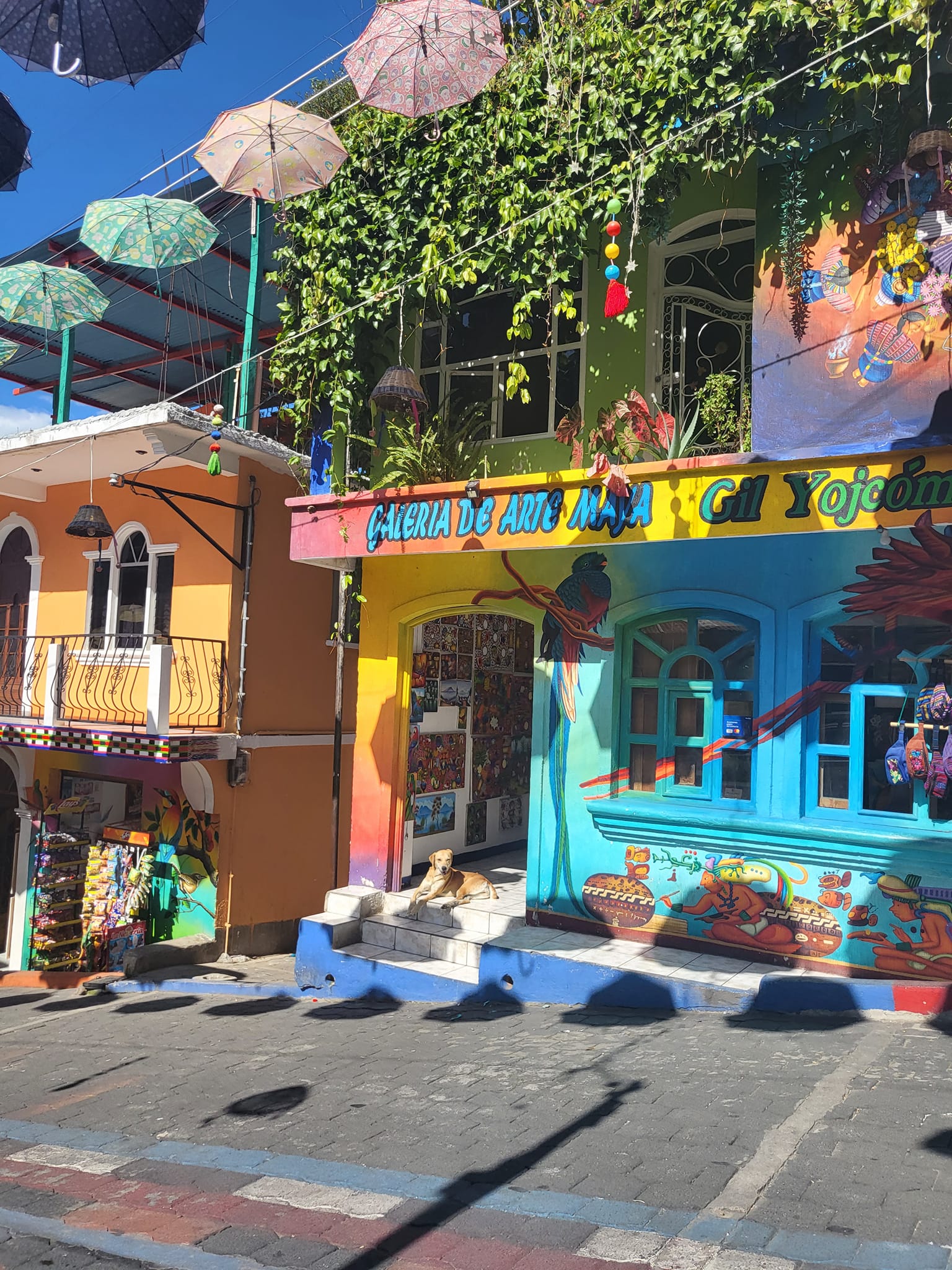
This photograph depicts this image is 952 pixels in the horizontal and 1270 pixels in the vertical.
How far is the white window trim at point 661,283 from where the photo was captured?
8.62m

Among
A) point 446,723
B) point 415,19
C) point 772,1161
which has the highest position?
point 415,19

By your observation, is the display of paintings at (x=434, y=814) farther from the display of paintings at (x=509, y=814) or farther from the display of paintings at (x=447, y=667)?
the display of paintings at (x=447, y=667)

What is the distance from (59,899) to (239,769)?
3832 millimetres

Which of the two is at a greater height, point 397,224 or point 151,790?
point 397,224

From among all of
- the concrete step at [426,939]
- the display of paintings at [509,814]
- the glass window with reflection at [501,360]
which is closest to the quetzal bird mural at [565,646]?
the concrete step at [426,939]

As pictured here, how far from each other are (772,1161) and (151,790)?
9.97 m

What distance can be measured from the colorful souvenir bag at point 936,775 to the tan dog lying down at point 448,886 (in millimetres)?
4217

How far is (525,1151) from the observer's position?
15.7ft

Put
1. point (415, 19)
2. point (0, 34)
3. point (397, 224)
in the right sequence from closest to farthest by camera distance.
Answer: point (0, 34)
point (415, 19)
point (397, 224)

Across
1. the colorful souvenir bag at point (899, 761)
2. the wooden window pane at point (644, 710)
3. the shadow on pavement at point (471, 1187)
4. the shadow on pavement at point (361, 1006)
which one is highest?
the wooden window pane at point (644, 710)

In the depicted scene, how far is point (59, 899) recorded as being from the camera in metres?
13.5

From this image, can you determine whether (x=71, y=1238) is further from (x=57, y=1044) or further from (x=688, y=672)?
(x=688, y=672)

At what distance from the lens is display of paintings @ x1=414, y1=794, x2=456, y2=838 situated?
35.9 feet

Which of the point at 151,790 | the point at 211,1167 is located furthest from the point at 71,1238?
the point at 151,790
